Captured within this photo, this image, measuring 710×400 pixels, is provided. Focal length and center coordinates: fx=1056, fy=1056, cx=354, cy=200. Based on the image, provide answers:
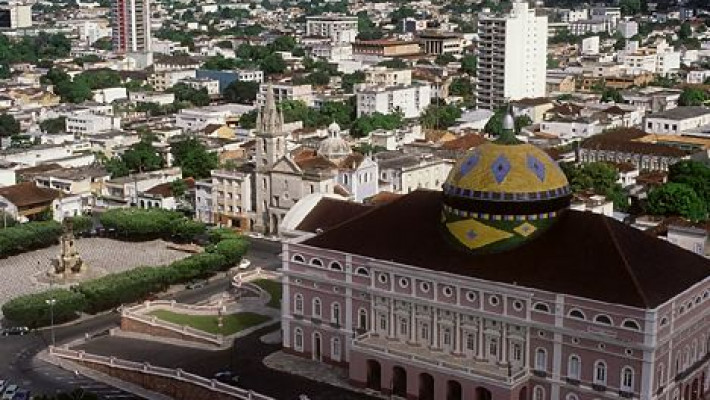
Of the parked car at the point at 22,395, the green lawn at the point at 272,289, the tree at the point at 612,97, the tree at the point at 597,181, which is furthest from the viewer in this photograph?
the tree at the point at 612,97

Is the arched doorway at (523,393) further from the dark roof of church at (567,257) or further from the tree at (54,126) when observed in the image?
the tree at (54,126)

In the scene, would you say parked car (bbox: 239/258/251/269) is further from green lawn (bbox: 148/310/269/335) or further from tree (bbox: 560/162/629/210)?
tree (bbox: 560/162/629/210)

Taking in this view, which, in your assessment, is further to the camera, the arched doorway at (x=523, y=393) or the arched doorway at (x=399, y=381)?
the arched doorway at (x=399, y=381)

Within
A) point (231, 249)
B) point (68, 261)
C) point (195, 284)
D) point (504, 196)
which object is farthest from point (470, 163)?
point (68, 261)

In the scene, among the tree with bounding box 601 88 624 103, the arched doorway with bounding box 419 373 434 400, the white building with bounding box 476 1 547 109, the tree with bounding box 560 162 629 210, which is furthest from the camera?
the white building with bounding box 476 1 547 109

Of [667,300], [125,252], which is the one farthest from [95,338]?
[667,300]

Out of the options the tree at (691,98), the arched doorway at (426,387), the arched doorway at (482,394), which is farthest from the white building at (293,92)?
Result: the arched doorway at (482,394)

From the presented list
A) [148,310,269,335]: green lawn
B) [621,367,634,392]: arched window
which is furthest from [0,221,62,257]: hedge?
[621,367,634,392]: arched window
